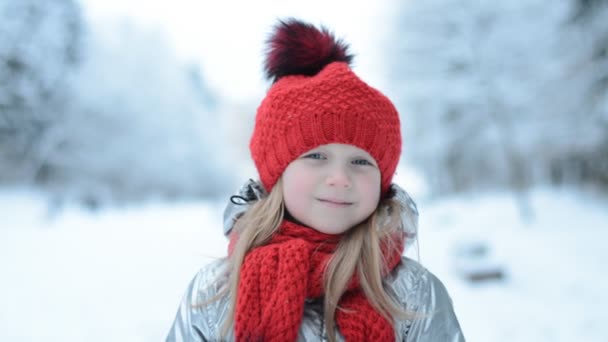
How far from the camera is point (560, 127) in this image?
6328 mm

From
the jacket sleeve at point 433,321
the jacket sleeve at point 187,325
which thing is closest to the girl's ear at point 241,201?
the jacket sleeve at point 187,325

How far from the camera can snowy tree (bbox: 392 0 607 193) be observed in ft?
19.3

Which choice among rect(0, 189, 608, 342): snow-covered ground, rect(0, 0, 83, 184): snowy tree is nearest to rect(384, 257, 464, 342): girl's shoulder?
rect(0, 189, 608, 342): snow-covered ground

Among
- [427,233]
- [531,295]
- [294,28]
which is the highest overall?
[294,28]

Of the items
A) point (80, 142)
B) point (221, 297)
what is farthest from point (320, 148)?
point (80, 142)

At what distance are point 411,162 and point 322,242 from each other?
13097 millimetres

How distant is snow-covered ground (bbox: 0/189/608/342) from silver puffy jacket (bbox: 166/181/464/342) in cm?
15

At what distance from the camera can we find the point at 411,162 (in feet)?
45.1

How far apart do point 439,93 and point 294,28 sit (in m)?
7.31

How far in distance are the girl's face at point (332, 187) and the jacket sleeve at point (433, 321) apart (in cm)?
31

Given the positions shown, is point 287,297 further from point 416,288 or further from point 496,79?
point 496,79

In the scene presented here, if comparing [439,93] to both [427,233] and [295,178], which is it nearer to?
[427,233]

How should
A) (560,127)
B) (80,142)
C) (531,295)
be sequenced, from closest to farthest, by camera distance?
(531,295) → (560,127) → (80,142)

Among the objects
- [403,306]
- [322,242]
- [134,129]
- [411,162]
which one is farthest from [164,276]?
[411,162]
